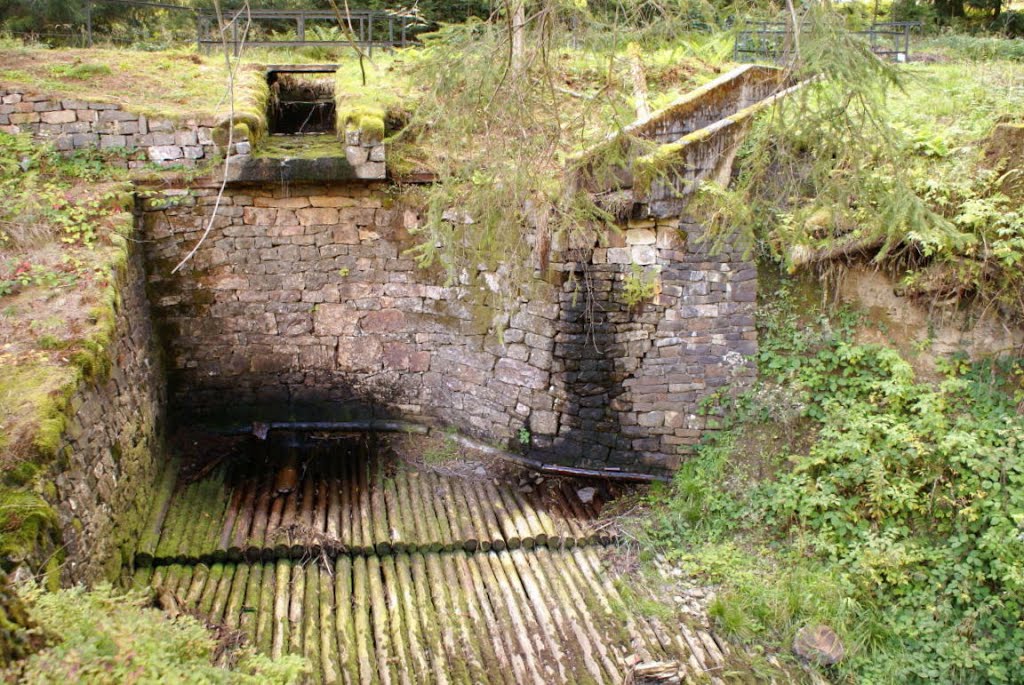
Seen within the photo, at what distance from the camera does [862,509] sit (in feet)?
18.6

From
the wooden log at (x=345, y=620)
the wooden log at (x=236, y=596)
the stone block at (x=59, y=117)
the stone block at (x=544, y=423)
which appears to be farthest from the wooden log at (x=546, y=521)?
the stone block at (x=59, y=117)

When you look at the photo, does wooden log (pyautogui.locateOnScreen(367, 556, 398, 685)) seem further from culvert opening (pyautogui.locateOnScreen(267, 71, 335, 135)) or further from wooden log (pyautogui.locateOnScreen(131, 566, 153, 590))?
culvert opening (pyautogui.locateOnScreen(267, 71, 335, 135))

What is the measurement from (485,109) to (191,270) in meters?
4.35

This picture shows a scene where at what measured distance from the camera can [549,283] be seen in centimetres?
678

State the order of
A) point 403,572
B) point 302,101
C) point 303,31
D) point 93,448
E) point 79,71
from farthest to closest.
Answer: point 303,31 < point 302,101 < point 79,71 < point 403,572 < point 93,448

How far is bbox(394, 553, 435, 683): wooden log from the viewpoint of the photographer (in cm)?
487

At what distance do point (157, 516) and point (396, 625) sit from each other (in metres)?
2.53

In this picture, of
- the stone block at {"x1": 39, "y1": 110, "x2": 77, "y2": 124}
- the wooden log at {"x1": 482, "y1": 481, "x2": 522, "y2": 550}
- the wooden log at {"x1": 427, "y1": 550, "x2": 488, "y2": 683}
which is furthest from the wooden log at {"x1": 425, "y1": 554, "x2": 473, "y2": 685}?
the stone block at {"x1": 39, "y1": 110, "x2": 77, "y2": 124}

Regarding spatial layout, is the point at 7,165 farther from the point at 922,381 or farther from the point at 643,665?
the point at 922,381

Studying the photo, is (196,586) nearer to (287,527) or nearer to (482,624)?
(287,527)

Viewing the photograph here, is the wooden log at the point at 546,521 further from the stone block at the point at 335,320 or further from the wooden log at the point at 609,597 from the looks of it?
the stone block at the point at 335,320

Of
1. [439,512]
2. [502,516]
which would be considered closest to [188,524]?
[439,512]

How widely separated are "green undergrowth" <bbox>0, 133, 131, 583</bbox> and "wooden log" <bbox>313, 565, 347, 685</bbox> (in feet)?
5.74

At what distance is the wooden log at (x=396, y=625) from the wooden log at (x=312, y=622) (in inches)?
19.5
